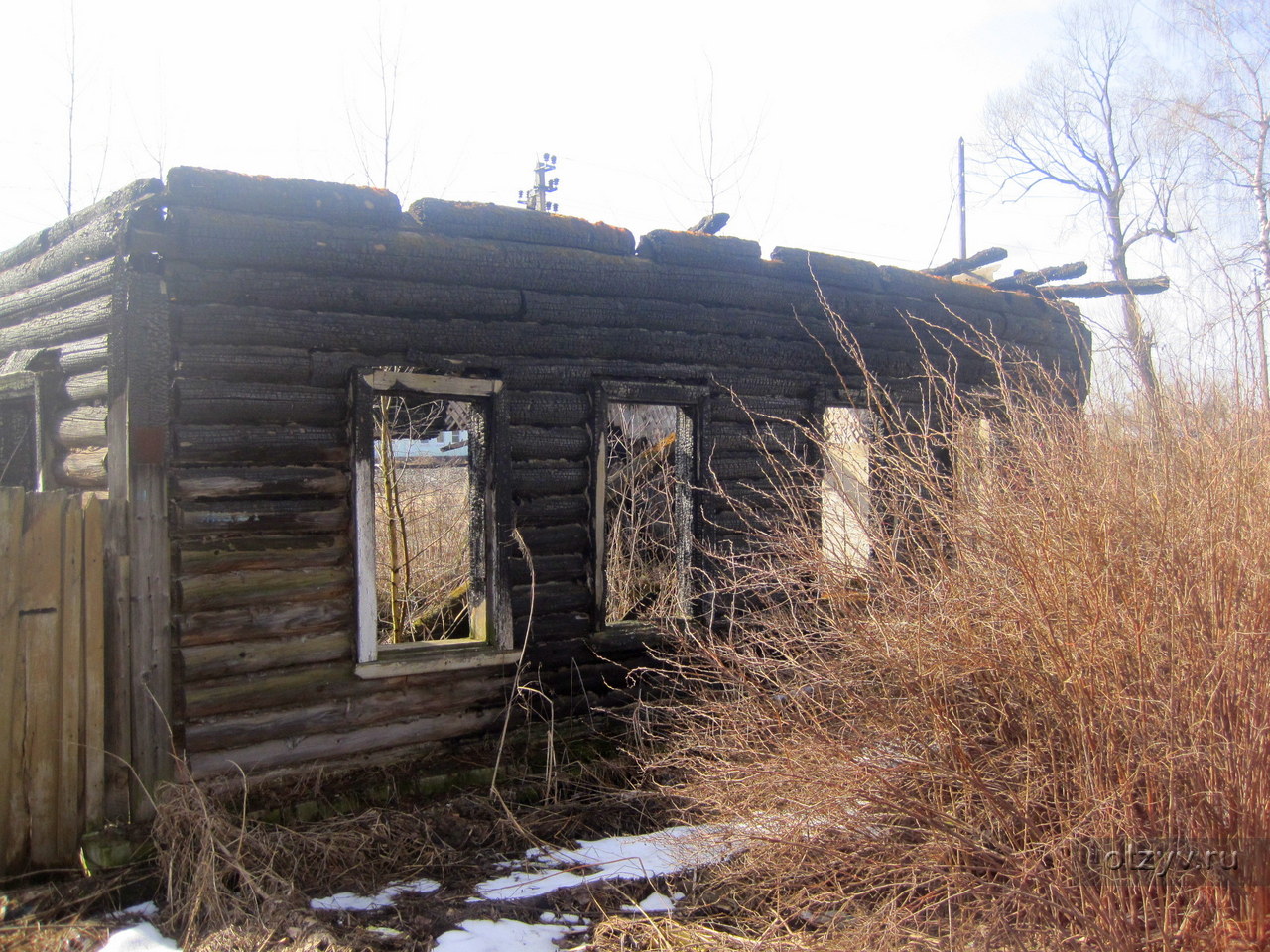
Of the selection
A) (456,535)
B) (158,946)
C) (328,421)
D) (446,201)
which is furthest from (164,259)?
(456,535)

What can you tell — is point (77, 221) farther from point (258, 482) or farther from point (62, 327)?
point (258, 482)

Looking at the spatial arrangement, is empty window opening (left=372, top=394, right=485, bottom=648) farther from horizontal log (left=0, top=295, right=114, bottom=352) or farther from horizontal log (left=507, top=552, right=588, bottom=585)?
horizontal log (left=0, top=295, right=114, bottom=352)

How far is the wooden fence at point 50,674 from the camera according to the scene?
4359mm

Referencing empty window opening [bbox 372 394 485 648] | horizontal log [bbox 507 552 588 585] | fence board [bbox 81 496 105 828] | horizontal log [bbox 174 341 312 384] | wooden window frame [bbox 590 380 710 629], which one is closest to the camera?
fence board [bbox 81 496 105 828]

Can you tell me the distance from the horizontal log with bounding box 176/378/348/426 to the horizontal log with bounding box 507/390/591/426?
1040 millimetres

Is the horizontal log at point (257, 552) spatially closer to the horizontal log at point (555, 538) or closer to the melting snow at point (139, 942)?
the horizontal log at point (555, 538)

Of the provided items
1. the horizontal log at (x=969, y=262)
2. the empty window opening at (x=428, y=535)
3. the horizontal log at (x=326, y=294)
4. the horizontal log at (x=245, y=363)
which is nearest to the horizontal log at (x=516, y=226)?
the horizontal log at (x=326, y=294)

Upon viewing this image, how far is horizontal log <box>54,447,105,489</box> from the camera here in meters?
5.21

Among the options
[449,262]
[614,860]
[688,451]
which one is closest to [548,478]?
[688,451]

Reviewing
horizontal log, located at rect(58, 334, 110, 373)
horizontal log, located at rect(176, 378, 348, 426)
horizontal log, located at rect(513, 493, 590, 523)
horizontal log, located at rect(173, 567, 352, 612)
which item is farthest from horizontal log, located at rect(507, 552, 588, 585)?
horizontal log, located at rect(58, 334, 110, 373)

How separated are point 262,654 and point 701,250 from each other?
150 inches

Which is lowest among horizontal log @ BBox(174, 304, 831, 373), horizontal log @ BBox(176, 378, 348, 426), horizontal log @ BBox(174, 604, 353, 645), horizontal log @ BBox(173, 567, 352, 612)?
horizontal log @ BBox(174, 604, 353, 645)

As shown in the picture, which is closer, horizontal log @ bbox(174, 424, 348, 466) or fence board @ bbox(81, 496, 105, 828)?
fence board @ bbox(81, 496, 105, 828)

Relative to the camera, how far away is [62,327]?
542 centimetres
